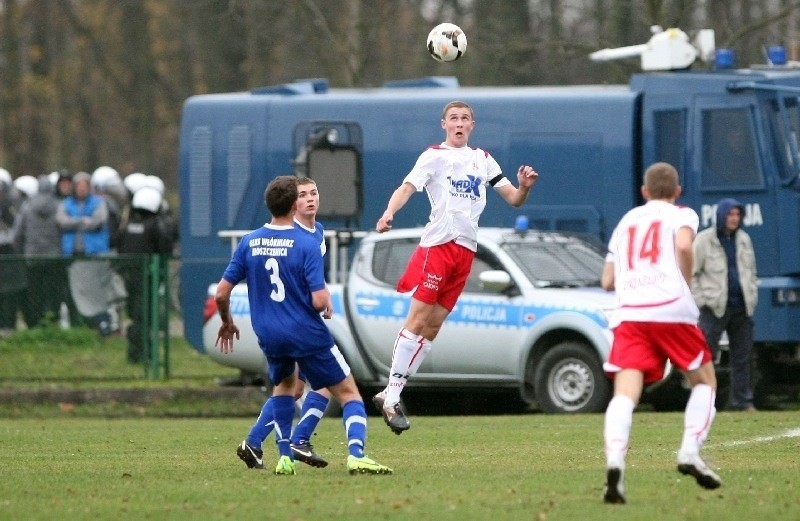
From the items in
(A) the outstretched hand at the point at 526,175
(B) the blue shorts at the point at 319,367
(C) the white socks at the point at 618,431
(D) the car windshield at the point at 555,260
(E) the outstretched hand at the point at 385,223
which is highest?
(A) the outstretched hand at the point at 526,175

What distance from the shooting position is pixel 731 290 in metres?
18.3

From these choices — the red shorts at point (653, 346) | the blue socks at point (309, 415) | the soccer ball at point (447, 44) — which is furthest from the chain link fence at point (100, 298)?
the red shorts at point (653, 346)

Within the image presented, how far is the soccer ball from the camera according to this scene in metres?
14.6

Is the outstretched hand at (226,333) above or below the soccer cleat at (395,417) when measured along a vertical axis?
above

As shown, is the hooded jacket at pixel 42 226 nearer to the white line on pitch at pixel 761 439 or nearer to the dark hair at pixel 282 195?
the white line on pitch at pixel 761 439

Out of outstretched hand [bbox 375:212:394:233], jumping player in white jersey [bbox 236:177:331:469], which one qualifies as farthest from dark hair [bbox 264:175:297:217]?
outstretched hand [bbox 375:212:394:233]

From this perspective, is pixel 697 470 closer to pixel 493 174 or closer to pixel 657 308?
pixel 657 308

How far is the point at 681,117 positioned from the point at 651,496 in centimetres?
1110

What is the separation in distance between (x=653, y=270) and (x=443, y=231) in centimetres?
347

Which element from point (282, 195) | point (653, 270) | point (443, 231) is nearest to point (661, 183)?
point (653, 270)

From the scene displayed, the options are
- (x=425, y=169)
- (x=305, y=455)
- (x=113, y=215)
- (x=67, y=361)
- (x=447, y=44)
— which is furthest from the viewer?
(x=113, y=215)

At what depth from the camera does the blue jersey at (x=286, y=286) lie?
425 inches

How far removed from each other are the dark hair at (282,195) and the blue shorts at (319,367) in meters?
0.81

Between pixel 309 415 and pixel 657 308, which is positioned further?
pixel 309 415
